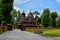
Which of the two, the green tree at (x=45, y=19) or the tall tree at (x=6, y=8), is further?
the green tree at (x=45, y=19)

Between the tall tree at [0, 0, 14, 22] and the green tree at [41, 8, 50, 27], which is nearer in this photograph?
the tall tree at [0, 0, 14, 22]

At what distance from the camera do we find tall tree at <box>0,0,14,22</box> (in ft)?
197

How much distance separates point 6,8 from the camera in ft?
202

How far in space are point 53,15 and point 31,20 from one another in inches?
589

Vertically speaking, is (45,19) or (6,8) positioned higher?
(6,8)

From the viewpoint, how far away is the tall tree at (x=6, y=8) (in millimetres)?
60194

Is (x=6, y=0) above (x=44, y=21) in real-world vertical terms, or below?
above

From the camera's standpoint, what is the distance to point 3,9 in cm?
6166

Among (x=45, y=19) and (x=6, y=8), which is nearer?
(x=6, y=8)

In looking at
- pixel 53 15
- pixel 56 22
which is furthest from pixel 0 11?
pixel 53 15

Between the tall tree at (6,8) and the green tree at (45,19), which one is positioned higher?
the tall tree at (6,8)

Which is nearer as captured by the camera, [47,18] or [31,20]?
[47,18]

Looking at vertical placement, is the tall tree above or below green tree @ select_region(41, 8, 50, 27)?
above

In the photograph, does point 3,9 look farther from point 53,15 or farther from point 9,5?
point 53,15
